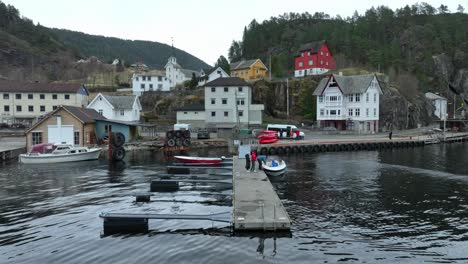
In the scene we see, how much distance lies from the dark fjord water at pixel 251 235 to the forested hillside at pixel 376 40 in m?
83.3

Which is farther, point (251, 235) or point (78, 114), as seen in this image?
point (78, 114)

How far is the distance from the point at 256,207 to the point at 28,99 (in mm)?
79088

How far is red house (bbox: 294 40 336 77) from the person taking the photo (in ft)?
364

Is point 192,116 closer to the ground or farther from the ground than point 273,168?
farther from the ground

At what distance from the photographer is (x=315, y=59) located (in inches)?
4375

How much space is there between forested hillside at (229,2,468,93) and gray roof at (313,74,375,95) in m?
23.9

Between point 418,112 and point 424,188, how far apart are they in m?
74.1

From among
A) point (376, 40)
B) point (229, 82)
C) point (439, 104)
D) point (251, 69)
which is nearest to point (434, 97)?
point (439, 104)

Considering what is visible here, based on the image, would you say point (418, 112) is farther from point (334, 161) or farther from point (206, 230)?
point (206, 230)

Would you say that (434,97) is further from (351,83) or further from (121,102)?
(121,102)

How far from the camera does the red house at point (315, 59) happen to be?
11108 cm

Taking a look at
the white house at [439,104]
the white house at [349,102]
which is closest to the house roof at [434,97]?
the white house at [439,104]

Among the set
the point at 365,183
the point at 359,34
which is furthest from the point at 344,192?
the point at 359,34

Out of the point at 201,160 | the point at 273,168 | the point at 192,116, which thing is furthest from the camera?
the point at 192,116
